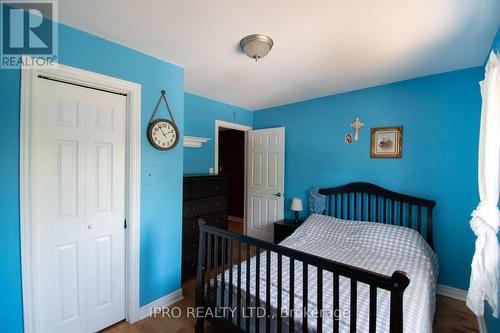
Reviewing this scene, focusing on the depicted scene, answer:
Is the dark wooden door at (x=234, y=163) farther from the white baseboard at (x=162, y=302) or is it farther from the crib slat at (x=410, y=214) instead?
the crib slat at (x=410, y=214)

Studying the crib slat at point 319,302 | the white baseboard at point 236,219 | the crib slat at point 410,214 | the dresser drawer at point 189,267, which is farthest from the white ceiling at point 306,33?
the white baseboard at point 236,219

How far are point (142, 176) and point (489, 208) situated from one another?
8.73ft

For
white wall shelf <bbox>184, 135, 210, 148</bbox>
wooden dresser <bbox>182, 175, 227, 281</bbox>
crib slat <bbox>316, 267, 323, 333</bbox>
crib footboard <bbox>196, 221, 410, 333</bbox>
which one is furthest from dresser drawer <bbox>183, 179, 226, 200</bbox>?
crib slat <bbox>316, 267, 323, 333</bbox>

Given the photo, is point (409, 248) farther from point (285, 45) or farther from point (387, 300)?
point (285, 45)

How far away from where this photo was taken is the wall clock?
2.03 m

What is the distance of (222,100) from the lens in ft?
11.5

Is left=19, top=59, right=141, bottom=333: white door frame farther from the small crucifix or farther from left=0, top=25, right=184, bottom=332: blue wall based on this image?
the small crucifix

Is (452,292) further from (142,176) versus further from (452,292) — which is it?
(142,176)

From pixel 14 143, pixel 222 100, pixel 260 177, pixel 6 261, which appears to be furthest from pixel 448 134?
pixel 6 261

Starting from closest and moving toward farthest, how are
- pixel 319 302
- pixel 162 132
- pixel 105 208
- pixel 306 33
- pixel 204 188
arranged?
pixel 319 302, pixel 306 33, pixel 105 208, pixel 162 132, pixel 204 188

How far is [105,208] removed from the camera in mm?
1874

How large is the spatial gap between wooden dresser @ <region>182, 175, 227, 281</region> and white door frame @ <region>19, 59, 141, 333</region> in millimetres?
700

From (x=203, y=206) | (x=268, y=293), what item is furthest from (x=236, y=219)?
(x=268, y=293)

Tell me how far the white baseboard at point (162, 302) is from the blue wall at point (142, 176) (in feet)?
0.14
